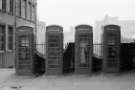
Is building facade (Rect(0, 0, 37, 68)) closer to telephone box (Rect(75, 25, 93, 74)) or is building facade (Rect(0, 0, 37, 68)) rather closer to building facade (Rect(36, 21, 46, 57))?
building facade (Rect(36, 21, 46, 57))

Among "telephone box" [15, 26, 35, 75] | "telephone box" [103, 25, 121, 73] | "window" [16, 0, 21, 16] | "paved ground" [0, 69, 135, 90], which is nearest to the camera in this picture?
"paved ground" [0, 69, 135, 90]

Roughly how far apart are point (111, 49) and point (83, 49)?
153 centimetres

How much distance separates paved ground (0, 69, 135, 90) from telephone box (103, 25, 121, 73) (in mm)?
545

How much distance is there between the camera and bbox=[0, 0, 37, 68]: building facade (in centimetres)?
2034

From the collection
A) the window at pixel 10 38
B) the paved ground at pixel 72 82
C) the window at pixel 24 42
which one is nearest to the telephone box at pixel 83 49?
the paved ground at pixel 72 82

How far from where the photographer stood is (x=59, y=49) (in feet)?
38.7

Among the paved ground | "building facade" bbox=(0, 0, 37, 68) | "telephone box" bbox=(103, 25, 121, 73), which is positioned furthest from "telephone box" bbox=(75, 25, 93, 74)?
"building facade" bbox=(0, 0, 37, 68)

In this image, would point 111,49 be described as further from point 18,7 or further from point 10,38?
point 18,7

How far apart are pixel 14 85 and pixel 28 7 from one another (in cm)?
1767

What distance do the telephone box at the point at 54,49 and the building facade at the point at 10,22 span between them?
9525 mm

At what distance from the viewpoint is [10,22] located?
21719 millimetres

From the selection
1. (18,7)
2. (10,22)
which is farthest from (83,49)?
(18,7)

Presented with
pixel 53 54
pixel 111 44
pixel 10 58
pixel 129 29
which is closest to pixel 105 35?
pixel 111 44

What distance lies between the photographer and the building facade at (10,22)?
66.7ft
